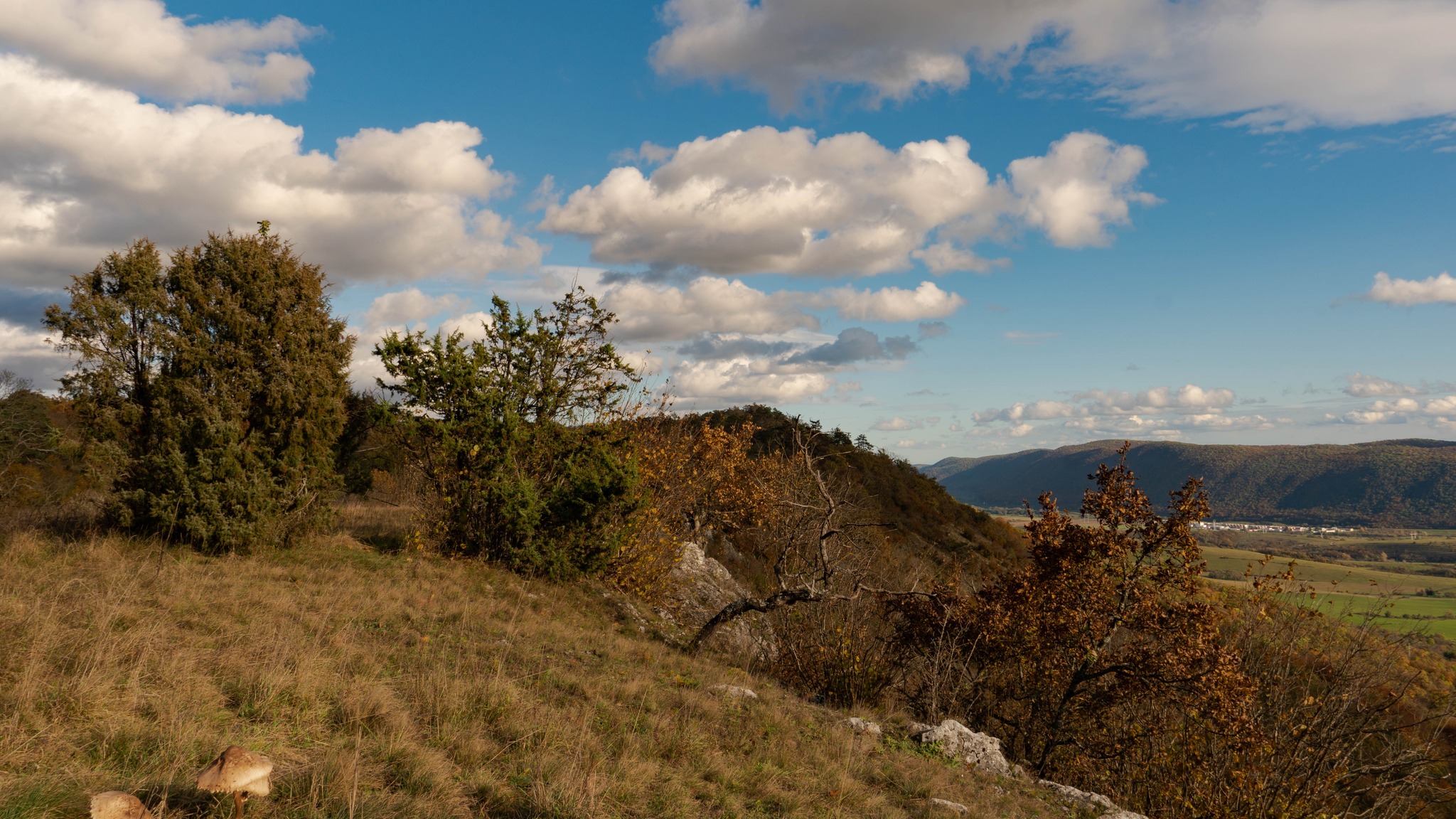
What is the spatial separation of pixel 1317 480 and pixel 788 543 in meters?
178

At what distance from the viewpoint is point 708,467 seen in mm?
22000

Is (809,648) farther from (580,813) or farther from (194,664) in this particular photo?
(194,664)

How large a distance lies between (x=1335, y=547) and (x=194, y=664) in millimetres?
107002

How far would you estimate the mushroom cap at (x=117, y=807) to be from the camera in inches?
120

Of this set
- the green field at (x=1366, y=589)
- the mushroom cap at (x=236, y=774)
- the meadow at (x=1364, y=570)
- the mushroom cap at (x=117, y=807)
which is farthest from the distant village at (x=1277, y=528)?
the mushroom cap at (x=117, y=807)

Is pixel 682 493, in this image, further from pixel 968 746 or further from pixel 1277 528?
pixel 1277 528

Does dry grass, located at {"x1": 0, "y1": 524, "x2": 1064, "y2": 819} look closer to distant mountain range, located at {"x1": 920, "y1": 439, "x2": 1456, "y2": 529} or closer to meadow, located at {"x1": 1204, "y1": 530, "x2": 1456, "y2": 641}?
meadow, located at {"x1": 1204, "y1": 530, "x2": 1456, "y2": 641}

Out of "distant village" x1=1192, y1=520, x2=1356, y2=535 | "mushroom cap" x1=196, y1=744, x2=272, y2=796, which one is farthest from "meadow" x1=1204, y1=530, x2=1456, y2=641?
"mushroom cap" x1=196, y1=744, x2=272, y2=796

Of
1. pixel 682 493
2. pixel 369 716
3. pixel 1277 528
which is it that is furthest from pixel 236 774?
pixel 1277 528

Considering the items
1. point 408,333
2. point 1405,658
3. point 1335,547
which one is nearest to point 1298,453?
point 1335,547

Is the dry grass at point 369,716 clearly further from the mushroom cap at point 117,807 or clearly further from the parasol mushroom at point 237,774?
the parasol mushroom at point 237,774

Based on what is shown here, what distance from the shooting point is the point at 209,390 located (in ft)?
37.4

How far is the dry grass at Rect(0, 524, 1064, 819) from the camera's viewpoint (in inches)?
164

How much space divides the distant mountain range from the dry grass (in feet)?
361
